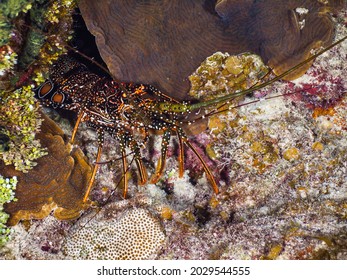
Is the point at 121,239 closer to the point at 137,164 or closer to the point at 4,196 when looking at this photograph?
the point at 137,164

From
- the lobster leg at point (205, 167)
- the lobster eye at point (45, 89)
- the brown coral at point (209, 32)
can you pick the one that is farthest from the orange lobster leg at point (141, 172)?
the lobster eye at point (45, 89)

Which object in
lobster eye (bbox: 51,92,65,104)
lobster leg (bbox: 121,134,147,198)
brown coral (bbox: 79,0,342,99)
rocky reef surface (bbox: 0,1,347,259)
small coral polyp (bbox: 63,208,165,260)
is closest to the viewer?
rocky reef surface (bbox: 0,1,347,259)

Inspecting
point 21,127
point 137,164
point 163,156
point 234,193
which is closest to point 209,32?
point 163,156

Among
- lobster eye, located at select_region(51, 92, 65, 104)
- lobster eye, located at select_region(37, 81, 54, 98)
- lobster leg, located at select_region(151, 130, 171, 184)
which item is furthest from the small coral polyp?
lobster eye, located at select_region(37, 81, 54, 98)

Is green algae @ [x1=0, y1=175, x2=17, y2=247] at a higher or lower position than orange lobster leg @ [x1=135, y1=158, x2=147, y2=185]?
higher

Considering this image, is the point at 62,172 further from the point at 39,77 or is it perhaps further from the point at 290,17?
the point at 290,17

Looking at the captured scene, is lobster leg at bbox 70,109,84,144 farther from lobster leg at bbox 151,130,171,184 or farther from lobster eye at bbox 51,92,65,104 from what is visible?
lobster leg at bbox 151,130,171,184
